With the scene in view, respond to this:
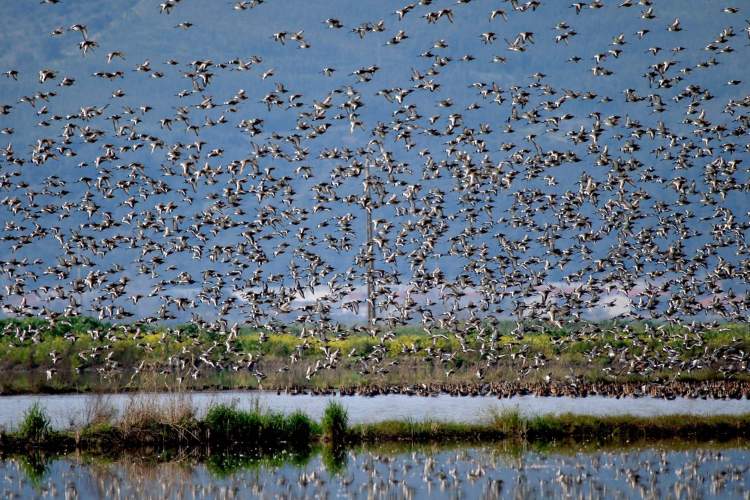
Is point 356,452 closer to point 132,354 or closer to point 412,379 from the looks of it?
point 412,379

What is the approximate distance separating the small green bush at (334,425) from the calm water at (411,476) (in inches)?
72.0

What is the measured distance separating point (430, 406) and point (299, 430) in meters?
10.9

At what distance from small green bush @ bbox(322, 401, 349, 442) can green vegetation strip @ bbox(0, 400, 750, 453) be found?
0.11ft

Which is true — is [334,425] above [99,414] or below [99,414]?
below

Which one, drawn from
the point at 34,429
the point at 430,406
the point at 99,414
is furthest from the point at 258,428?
the point at 430,406

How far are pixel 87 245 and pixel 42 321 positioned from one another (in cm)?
3300

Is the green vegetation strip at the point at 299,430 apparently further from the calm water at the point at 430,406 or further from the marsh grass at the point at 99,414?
the calm water at the point at 430,406

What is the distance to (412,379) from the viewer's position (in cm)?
6331

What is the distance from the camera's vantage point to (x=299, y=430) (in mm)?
43562

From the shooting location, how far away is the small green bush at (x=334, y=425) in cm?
4328

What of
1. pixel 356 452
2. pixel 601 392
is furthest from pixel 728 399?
pixel 356 452

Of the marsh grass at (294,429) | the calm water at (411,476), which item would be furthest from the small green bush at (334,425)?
the calm water at (411,476)

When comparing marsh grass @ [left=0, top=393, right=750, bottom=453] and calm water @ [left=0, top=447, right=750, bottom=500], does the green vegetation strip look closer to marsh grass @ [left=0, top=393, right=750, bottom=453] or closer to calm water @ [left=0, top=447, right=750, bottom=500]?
marsh grass @ [left=0, top=393, right=750, bottom=453]

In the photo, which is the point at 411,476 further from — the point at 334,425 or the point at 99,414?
the point at 99,414
